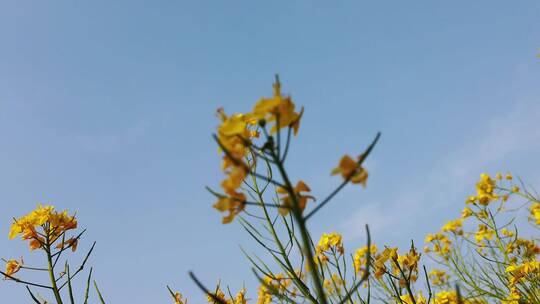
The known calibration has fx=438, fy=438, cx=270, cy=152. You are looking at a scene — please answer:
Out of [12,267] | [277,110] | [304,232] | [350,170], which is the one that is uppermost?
[12,267]

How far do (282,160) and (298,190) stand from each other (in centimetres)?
8

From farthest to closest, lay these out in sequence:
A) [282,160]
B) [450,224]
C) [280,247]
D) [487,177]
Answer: [450,224] < [487,177] < [280,247] < [282,160]

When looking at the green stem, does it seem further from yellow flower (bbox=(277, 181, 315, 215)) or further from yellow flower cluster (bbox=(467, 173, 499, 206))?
yellow flower cluster (bbox=(467, 173, 499, 206))

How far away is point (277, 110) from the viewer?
0.86m

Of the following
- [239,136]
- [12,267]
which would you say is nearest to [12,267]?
[12,267]

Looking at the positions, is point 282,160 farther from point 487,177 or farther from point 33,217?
point 487,177

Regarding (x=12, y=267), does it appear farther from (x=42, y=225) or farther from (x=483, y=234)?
(x=483, y=234)

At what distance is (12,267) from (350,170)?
90.2 inches

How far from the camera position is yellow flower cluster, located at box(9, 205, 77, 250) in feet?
7.62

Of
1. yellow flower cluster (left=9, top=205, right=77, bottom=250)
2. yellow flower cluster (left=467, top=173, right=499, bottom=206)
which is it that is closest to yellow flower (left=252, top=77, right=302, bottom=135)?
yellow flower cluster (left=9, top=205, right=77, bottom=250)

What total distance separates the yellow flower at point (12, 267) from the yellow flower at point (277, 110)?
7.13 feet

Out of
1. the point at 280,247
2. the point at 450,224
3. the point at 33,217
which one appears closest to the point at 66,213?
the point at 33,217

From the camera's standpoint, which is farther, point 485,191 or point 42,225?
point 485,191

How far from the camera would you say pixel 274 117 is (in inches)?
34.5
